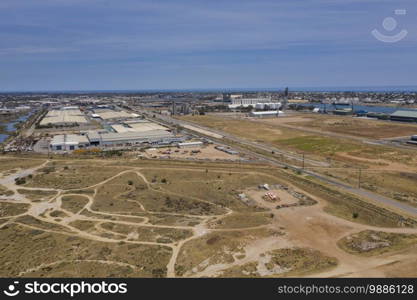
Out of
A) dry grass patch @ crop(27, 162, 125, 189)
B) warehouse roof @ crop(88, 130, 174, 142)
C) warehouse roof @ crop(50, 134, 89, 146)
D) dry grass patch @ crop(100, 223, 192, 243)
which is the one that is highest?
warehouse roof @ crop(88, 130, 174, 142)

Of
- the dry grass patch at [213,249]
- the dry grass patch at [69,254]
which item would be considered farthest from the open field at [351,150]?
the dry grass patch at [69,254]

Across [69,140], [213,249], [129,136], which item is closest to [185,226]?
[213,249]

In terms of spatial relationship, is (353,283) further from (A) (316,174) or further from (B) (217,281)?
(A) (316,174)

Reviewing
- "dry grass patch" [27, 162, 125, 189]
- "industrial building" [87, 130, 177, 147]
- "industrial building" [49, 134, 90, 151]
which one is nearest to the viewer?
"dry grass patch" [27, 162, 125, 189]

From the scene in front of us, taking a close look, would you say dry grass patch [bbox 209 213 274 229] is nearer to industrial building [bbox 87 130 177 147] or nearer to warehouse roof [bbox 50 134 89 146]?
industrial building [bbox 87 130 177 147]

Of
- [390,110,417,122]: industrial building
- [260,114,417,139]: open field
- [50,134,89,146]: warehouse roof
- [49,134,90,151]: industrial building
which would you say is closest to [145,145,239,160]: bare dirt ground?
[49,134,90,151]: industrial building

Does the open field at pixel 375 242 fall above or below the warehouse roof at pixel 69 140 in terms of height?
below

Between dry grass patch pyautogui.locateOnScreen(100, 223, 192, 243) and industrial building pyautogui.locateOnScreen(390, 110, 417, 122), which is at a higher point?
industrial building pyautogui.locateOnScreen(390, 110, 417, 122)

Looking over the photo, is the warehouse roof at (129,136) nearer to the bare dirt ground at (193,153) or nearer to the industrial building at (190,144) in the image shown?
the industrial building at (190,144)

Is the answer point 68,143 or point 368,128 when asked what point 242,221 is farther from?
point 368,128
